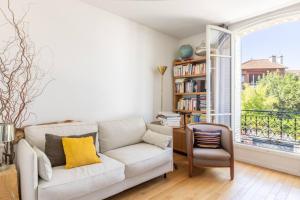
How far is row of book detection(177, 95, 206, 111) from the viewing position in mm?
3539

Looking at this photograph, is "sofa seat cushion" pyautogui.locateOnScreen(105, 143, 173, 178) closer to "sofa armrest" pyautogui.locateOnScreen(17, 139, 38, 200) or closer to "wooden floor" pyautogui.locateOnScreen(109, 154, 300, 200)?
"wooden floor" pyautogui.locateOnScreen(109, 154, 300, 200)

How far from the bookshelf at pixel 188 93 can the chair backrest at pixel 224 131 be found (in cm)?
46

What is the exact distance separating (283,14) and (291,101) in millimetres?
1618

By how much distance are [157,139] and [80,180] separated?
1.22 meters

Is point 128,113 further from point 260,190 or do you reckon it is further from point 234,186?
point 260,190

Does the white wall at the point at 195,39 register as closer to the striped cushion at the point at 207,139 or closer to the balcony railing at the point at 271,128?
the balcony railing at the point at 271,128

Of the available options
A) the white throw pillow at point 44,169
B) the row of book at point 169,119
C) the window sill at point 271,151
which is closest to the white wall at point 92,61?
the row of book at point 169,119

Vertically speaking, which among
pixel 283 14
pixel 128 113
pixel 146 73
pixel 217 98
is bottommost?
pixel 128 113

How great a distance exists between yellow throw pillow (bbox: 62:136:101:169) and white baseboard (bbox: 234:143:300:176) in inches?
99.1

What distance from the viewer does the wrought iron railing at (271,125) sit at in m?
3.44

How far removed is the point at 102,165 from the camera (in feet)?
6.53

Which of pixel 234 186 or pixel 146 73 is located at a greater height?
pixel 146 73

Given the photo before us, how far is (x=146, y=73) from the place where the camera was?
3.60 meters

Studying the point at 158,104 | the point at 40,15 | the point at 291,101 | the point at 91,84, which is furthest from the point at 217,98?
the point at 40,15
